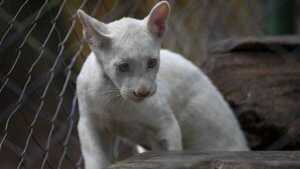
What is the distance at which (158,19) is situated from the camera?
2135mm

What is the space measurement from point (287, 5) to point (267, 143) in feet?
3.46

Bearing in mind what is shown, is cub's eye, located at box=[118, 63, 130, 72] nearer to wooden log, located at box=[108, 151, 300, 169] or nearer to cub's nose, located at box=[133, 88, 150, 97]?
cub's nose, located at box=[133, 88, 150, 97]

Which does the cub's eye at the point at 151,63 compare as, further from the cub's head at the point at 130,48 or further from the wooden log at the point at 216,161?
the wooden log at the point at 216,161

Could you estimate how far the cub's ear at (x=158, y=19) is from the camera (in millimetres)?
2111

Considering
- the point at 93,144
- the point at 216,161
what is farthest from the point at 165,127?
the point at 216,161

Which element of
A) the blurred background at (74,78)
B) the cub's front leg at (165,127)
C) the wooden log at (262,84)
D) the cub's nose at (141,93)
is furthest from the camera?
the wooden log at (262,84)

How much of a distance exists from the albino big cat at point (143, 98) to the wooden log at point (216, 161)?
0.20 m

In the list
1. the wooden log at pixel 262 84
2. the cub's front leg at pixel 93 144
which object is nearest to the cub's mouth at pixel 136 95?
the cub's front leg at pixel 93 144

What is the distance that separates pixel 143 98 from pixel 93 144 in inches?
12.7

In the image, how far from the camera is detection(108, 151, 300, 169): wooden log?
178 cm

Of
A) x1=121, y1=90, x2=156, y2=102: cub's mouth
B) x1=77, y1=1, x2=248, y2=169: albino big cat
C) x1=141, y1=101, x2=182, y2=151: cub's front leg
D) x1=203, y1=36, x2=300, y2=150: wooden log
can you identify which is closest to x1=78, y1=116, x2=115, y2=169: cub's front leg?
x1=77, y1=1, x2=248, y2=169: albino big cat

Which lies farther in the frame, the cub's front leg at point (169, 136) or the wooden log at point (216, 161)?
the cub's front leg at point (169, 136)

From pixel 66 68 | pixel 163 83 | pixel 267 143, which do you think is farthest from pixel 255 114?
pixel 66 68

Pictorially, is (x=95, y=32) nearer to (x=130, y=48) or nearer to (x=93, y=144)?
(x=130, y=48)
